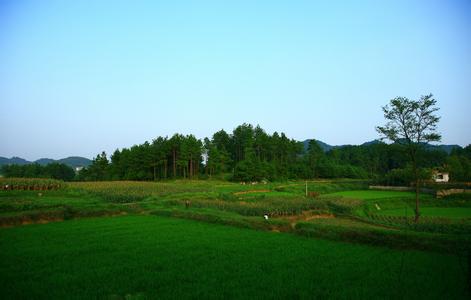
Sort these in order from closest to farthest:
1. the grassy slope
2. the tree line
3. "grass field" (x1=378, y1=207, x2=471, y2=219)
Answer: the grassy slope
"grass field" (x1=378, y1=207, x2=471, y2=219)
the tree line

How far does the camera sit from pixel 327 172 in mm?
93875

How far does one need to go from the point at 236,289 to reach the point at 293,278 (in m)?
2.20

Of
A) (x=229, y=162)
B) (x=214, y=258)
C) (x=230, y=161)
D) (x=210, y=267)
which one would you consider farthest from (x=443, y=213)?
(x=229, y=162)

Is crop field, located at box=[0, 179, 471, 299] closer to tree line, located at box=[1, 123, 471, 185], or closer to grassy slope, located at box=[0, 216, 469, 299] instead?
grassy slope, located at box=[0, 216, 469, 299]

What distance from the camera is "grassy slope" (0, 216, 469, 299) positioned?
383 inches

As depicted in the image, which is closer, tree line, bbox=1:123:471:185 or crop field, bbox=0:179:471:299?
crop field, bbox=0:179:471:299

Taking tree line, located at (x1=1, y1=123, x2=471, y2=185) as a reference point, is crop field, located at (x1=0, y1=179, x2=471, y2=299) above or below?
below

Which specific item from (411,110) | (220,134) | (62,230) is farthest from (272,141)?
(62,230)

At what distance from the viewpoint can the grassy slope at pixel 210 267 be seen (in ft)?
31.9

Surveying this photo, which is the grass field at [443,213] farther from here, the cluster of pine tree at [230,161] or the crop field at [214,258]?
the cluster of pine tree at [230,161]

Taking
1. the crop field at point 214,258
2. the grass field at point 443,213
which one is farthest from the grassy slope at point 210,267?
the grass field at point 443,213

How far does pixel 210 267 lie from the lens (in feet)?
40.5

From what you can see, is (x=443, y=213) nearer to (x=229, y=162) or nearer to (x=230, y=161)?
(x=230, y=161)

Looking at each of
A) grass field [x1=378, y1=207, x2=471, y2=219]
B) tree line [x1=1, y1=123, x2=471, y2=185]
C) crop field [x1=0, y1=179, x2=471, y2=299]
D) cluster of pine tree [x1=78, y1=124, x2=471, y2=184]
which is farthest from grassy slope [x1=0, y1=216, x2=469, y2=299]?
cluster of pine tree [x1=78, y1=124, x2=471, y2=184]
